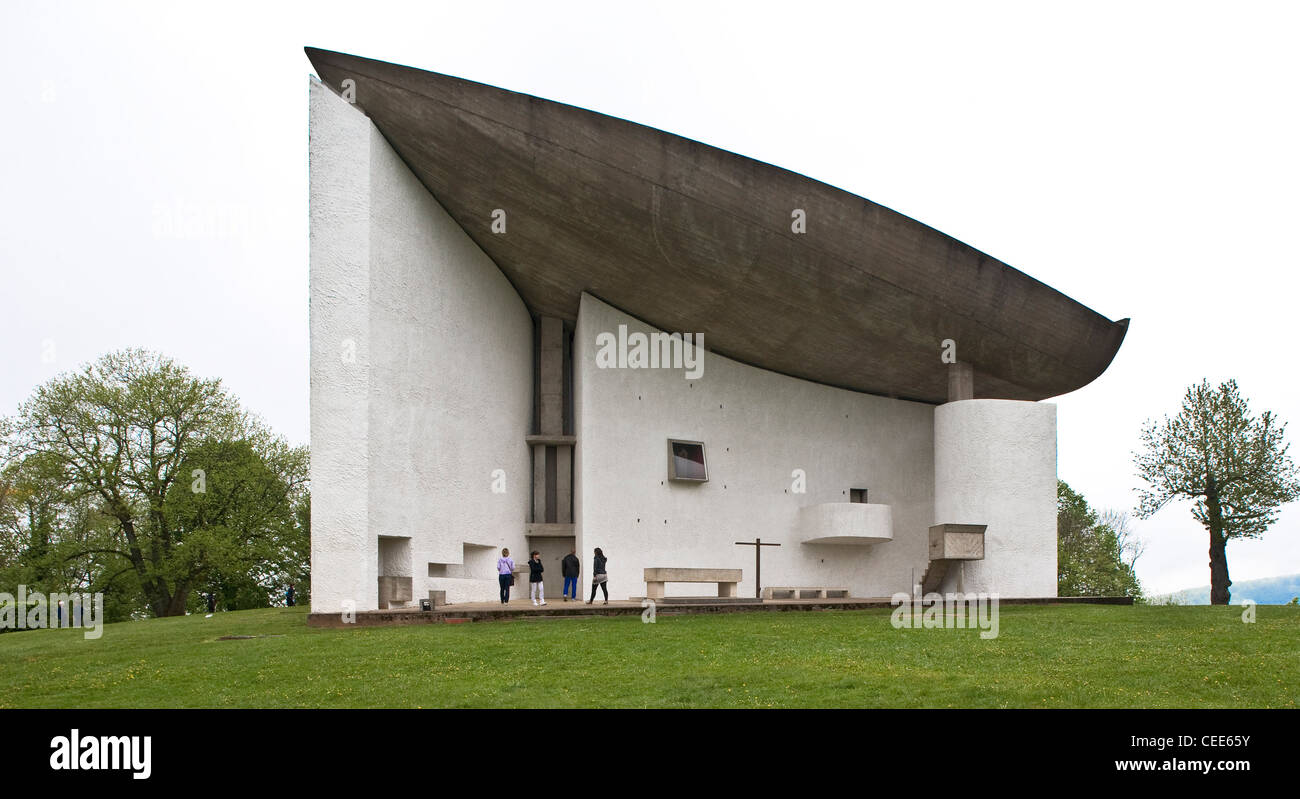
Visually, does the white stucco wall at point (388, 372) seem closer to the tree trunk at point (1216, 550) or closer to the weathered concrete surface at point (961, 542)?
the weathered concrete surface at point (961, 542)

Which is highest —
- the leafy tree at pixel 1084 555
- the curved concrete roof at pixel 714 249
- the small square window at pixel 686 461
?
the curved concrete roof at pixel 714 249

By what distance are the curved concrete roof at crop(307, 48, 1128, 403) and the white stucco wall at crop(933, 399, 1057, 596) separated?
5.60ft

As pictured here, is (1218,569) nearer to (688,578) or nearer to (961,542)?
(961,542)

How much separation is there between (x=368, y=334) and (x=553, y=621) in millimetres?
5652

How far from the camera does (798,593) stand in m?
23.6

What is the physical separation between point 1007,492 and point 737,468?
638 cm

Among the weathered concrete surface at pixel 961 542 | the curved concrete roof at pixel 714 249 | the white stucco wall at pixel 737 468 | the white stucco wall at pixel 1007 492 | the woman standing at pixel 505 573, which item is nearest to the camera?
the curved concrete roof at pixel 714 249

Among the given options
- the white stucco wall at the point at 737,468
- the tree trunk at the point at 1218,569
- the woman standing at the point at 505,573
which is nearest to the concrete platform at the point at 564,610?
the woman standing at the point at 505,573

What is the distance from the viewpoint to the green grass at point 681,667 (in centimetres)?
776

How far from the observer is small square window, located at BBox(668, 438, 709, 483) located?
2378cm

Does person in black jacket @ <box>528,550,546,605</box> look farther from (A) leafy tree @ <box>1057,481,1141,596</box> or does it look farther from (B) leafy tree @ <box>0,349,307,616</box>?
(A) leafy tree @ <box>1057,481,1141,596</box>

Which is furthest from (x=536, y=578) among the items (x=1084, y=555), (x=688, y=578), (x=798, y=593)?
(x=1084, y=555)

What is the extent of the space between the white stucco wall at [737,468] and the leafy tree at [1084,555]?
768 inches
